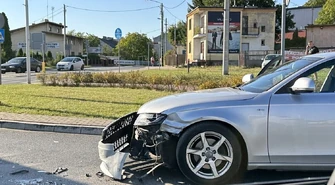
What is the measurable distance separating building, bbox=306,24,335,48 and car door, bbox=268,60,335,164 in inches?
1390

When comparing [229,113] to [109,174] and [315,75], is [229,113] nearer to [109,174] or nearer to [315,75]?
[315,75]

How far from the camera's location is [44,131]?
6.68 meters

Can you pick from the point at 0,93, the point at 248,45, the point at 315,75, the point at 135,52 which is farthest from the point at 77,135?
the point at 135,52

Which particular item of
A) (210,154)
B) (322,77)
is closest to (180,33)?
(322,77)

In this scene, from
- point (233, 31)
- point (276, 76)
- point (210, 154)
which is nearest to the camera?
point (210, 154)

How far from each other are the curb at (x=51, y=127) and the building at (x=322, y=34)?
34467mm

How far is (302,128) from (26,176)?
3.41 meters

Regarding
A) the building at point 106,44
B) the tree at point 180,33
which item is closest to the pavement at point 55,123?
the tree at point 180,33

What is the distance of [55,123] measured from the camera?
269 inches

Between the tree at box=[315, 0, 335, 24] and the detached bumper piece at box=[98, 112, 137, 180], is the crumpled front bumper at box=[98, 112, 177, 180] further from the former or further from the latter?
the tree at box=[315, 0, 335, 24]

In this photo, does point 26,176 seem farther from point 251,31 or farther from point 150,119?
point 251,31

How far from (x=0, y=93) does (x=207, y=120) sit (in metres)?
9.73

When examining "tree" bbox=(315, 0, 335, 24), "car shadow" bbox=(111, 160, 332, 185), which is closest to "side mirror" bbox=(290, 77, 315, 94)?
"car shadow" bbox=(111, 160, 332, 185)

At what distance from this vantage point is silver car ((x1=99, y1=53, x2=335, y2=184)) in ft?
11.7
